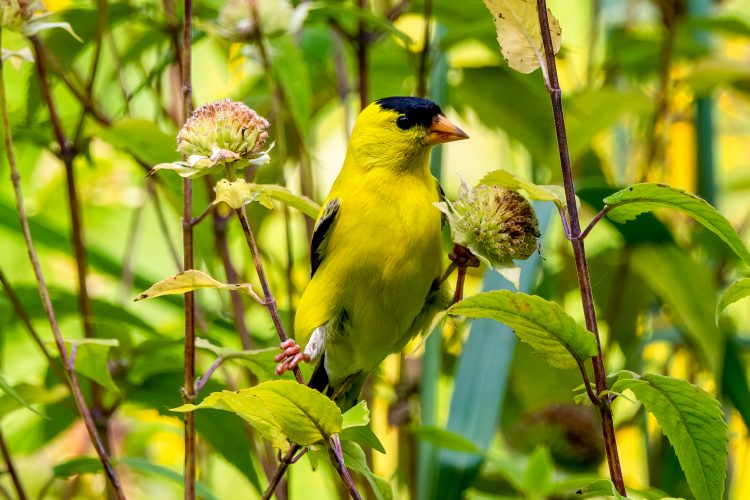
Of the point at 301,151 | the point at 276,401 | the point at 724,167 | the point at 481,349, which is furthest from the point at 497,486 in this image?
the point at 724,167

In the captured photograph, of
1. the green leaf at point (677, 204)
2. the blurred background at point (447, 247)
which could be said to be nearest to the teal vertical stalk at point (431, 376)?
the blurred background at point (447, 247)

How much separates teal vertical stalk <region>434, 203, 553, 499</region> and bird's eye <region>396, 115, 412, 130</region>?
0.63 ft

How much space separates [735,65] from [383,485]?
96cm

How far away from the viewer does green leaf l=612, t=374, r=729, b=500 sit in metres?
0.61

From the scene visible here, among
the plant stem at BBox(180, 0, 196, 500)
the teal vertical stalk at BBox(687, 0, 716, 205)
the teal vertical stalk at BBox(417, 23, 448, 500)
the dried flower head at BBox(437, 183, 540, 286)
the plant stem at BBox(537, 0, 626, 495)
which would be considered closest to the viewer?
the plant stem at BBox(537, 0, 626, 495)

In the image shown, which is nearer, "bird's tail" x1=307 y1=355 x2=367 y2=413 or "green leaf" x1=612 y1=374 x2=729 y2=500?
"green leaf" x1=612 y1=374 x2=729 y2=500

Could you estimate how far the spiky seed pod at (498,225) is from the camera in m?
0.67

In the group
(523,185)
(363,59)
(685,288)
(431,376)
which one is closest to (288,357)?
(523,185)

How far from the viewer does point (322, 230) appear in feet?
3.40

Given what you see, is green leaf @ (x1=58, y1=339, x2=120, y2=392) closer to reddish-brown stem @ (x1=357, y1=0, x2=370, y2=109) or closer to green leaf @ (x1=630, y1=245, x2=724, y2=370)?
reddish-brown stem @ (x1=357, y1=0, x2=370, y2=109)

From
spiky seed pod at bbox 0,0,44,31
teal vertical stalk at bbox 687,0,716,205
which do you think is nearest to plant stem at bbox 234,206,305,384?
spiky seed pod at bbox 0,0,44,31

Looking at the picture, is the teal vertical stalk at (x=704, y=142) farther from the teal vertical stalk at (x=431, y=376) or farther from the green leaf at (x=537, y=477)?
the green leaf at (x=537, y=477)

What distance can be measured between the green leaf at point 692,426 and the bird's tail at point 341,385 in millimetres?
508

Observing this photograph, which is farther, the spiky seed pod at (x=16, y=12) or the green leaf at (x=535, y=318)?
the spiky seed pod at (x=16, y=12)
